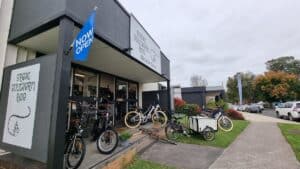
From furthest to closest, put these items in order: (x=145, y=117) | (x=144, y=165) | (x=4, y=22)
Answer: (x=145, y=117) → (x=144, y=165) → (x=4, y=22)

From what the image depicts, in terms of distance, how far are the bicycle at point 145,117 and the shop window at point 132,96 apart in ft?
2.91

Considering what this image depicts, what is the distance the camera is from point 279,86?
31.1 meters

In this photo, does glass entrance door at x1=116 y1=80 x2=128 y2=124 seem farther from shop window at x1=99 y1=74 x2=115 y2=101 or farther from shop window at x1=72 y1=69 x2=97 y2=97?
shop window at x1=72 y1=69 x2=97 y2=97

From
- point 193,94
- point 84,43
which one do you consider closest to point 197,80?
point 193,94

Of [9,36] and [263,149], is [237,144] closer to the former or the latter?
[263,149]

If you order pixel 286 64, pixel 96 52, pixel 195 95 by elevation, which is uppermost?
pixel 286 64

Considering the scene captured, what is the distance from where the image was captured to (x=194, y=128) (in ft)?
22.4

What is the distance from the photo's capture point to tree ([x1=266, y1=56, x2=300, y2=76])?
4085cm

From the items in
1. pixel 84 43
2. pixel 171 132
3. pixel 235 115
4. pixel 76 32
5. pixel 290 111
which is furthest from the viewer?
pixel 235 115

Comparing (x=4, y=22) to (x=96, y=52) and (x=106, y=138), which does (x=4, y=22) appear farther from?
(x=106, y=138)

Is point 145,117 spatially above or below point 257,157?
above

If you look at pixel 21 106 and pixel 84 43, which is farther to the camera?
pixel 21 106

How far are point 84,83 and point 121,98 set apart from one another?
7.93ft

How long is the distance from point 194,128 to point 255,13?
266 inches
